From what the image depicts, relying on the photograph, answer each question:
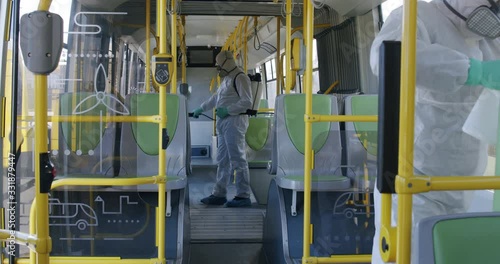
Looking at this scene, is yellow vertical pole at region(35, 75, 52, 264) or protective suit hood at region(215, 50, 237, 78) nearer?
yellow vertical pole at region(35, 75, 52, 264)

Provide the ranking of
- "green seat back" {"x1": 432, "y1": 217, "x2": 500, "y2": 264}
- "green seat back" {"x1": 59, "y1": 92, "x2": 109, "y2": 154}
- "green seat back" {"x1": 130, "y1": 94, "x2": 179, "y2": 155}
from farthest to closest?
"green seat back" {"x1": 130, "y1": 94, "x2": 179, "y2": 155} < "green seat back" {"x1": 59, "y1": 92, "x2": 109, "y2": 154} < "green seat back" {"x1": 432, "y1": 217, "x2": 500, "y2": 264}

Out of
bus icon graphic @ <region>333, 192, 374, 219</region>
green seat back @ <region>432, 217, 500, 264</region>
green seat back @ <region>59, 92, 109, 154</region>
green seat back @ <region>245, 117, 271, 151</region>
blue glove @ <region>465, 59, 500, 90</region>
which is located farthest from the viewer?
green seat back @ <region>245, 117, 271, 151</region>

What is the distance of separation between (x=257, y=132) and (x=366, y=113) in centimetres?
257

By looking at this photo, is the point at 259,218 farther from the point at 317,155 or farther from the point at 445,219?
the point at 445,219

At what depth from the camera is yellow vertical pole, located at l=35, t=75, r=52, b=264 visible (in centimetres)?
159

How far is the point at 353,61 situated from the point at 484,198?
4241mm

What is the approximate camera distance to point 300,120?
4.22 meters

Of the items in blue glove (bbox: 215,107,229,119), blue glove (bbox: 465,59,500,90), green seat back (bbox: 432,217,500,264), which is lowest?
green seat back (bbox: 432,217,500,264)

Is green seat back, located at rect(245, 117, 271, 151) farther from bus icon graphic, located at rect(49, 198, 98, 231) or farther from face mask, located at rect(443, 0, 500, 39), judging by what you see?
face mask, located at rect(443, 0, 500, 39)

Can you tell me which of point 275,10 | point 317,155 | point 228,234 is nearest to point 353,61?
point 275,10

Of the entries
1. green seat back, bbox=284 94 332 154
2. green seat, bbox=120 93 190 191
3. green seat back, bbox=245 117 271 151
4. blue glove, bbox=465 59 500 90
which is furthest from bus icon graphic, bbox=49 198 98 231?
green seat back, bbox=245 117 271 151

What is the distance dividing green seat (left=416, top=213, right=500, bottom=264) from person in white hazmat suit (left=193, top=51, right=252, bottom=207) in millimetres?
3856

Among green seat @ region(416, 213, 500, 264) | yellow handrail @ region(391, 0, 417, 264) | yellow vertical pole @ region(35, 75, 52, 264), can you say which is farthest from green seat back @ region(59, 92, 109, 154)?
green seat @ region(416, 213, 500, 264)

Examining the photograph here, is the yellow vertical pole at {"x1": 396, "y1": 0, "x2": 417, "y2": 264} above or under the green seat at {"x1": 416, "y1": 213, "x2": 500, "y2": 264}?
above
